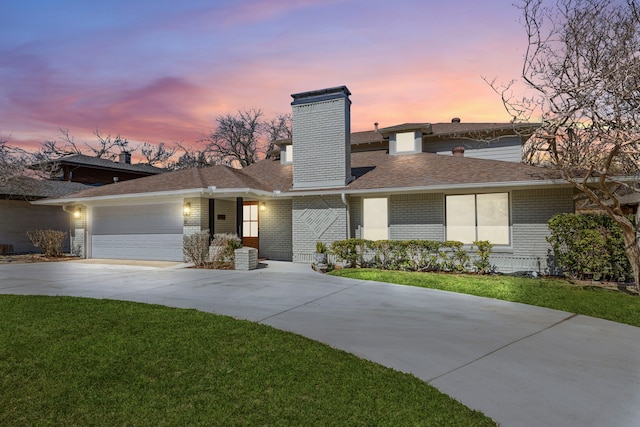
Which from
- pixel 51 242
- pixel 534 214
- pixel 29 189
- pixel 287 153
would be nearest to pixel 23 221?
pixel 29 189

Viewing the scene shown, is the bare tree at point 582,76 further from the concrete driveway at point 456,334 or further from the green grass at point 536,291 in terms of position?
the concrete driveway at point 456,334

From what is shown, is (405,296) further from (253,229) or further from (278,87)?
(278,87)

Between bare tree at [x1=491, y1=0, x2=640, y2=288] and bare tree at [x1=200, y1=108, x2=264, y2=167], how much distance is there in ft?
95.4

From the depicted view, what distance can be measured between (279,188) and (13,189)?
14.5 meters

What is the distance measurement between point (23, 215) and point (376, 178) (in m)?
18.7

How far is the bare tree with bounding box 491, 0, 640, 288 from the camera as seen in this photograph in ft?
26.5

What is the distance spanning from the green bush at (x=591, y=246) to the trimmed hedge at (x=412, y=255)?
183cm

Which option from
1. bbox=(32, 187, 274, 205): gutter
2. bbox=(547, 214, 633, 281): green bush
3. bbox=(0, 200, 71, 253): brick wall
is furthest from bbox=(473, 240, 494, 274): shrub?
bbox=(0, 200, 71, 253): brick wall

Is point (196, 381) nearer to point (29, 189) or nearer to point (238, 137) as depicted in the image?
point (29, 189)

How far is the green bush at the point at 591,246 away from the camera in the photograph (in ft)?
28.3

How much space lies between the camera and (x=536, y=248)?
422 inches

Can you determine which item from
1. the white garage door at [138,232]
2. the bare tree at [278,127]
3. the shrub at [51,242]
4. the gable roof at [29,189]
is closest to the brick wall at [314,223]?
the white garage door at [138,232]

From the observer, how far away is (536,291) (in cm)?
794

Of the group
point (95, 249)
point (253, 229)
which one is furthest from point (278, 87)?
point (95, 249)
